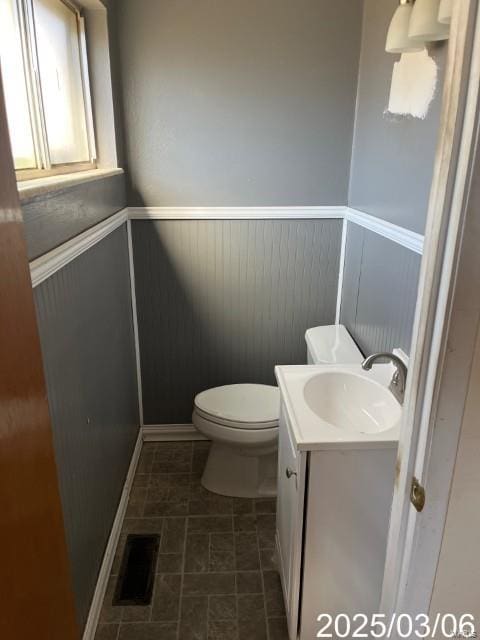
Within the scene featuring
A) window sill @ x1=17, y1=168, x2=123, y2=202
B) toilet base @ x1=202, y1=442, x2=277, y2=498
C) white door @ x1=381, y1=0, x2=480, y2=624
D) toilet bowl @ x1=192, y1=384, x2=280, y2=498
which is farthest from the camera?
toilet base @ x1=202, y1=442, x2=277, y2=498

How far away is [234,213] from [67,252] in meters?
1.14

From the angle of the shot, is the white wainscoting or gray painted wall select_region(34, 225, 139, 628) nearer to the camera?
gray painted wall select_region(34, 225, 139, 628)

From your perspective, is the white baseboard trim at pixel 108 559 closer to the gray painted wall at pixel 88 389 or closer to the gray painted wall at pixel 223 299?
the gray painted wall at pixel 88 389

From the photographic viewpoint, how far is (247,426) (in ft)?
6.63

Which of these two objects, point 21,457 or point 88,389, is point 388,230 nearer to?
point 88,389

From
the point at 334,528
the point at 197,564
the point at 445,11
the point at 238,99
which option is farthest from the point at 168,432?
the point at 445,11

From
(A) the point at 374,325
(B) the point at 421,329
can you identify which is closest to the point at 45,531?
(B) the point at 421,329

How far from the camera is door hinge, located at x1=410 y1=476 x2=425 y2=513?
2.41 feet

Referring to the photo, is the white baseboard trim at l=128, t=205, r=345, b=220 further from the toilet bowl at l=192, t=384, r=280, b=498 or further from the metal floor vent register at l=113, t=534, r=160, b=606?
the metal floor vent register at l=113, t=534, r=160, b=606

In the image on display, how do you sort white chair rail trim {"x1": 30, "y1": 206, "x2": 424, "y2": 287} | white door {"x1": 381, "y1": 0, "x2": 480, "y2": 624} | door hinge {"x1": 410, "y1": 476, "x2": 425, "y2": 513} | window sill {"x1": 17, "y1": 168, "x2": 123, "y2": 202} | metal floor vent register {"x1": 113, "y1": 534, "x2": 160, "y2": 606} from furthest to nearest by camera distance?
1. metal floor vent register {"x1": 113, "y1": 534, "x2": 160, "y2": 606}
2. white chair rail trim {"x1": 30, "y1": 206, "x2": 424, "y2": 287}
3. window sill {"x1": 17, "y1": 168, "x2": 123, "y2": 202}
4. door hinge {"x1": 410, "y1": 476, "x2": 425, "y2": 513}
5. white door {"x1": 381, "y1": 0, "x2": 480, "y2": 624}

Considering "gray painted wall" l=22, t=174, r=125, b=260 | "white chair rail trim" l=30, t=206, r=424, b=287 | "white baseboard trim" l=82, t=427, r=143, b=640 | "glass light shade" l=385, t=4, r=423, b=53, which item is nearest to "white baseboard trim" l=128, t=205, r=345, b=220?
"white chair rail trim" l=30, t=206, r=424, b=287

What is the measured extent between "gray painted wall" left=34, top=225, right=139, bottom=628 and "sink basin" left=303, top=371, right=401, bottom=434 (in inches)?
28.0

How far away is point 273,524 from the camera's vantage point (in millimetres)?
2053

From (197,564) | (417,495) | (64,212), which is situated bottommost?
(197,564)
